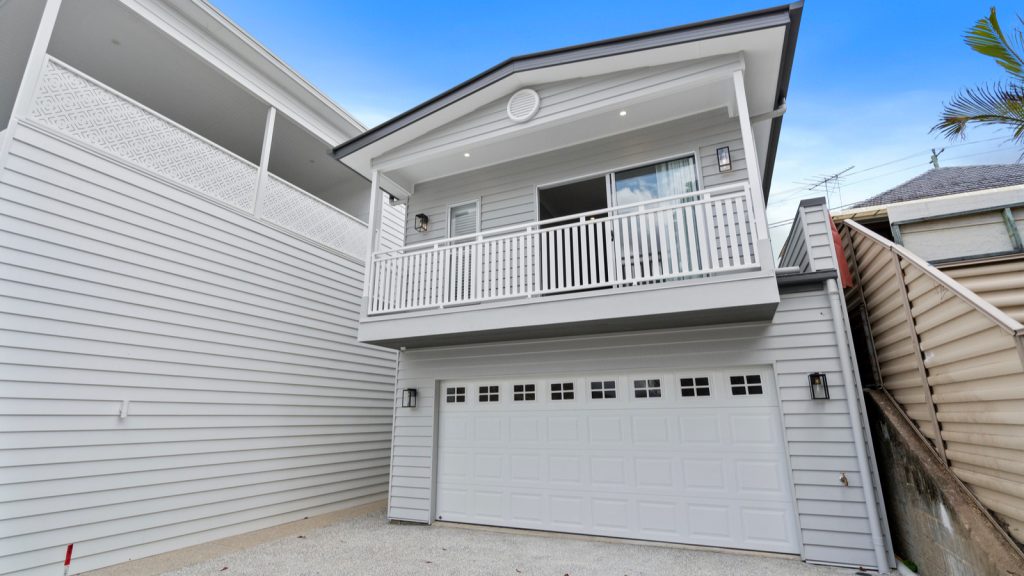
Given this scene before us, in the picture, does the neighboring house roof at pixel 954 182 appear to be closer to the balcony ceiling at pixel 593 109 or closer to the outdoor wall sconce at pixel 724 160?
the balcony ceiling at pixel 593 109

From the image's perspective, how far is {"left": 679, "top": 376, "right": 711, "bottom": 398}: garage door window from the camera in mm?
5086

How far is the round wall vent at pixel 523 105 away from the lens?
19.5 ft

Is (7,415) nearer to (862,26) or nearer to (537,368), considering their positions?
(537,368)

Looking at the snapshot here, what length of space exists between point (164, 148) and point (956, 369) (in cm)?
813

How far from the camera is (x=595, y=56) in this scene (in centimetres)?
539

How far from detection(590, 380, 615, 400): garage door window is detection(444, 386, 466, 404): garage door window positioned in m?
1.89

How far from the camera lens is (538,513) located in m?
5.52

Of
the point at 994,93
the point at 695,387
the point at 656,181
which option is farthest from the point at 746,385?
the point at 994,93

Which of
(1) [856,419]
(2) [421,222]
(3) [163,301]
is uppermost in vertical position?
(2) [421,222]

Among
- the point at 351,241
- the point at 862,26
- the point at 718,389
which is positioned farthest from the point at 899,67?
the point at 351,241

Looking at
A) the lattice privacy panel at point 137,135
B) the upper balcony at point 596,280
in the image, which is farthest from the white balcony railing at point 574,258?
the lattice privacy panel at point 137,135

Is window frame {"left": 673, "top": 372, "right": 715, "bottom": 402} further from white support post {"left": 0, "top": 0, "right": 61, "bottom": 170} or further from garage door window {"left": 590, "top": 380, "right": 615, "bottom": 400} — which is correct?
white support post {"left": 0, "top": 0, "right": 61, "bottom": 170}

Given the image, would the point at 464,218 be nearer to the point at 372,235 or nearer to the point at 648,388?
the point at 372,235

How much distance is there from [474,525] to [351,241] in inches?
203
